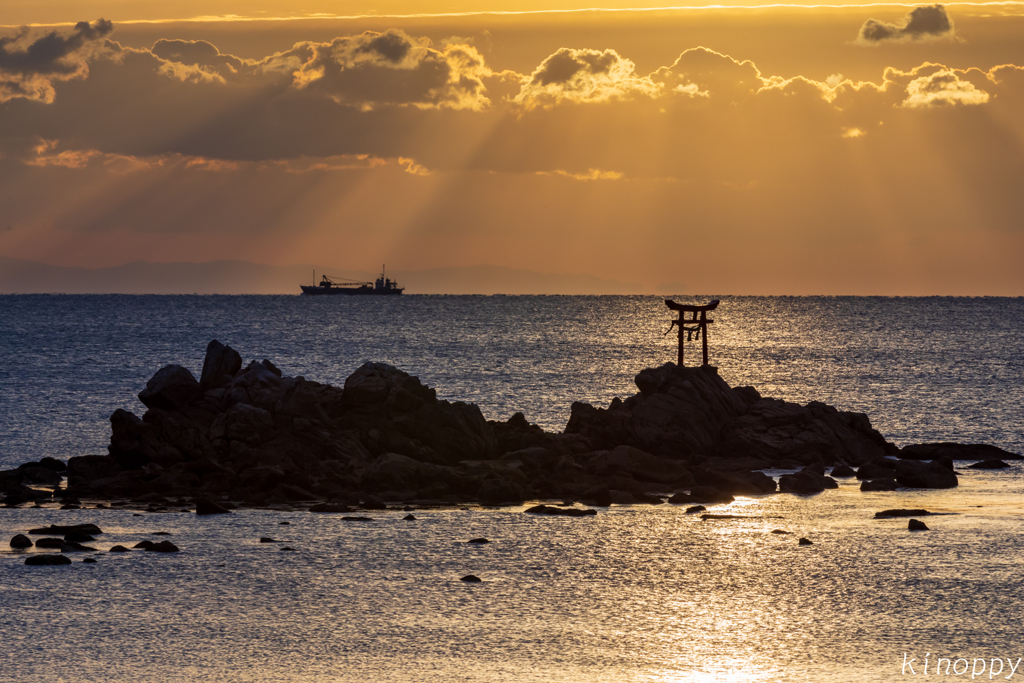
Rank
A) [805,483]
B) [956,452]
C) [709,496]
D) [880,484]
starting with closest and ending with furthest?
[709,496] → [805,483] → [880,484] → [956,452]

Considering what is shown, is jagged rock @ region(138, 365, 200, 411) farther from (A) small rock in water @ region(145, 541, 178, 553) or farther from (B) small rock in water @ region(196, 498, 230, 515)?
(A) small rock in water @ region(145, 541, 178, 553)

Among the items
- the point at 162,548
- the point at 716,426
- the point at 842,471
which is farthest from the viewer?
the point at 716,426

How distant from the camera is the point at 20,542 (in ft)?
105

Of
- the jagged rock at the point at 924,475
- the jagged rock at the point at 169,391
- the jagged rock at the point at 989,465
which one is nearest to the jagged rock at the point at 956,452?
the jagged rock at the point at 989,465

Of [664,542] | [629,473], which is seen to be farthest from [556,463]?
[664,542]

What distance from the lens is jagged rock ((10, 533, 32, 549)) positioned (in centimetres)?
3188

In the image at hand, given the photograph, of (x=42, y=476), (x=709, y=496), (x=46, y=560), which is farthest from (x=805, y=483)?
(x=42, y=476)

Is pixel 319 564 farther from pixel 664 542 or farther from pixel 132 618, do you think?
pixel 664 542

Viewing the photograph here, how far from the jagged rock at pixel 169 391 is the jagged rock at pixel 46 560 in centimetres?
1940

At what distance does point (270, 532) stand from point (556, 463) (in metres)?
15.2

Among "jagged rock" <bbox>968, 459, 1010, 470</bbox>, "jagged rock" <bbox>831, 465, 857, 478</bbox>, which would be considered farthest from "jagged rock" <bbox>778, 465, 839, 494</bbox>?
"jagged rock" <bbox>968, 459, 1010, 470</bbox>

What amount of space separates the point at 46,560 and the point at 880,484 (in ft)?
103

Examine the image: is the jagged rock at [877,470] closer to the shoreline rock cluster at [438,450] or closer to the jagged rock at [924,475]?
the shoreline rock cluster at [438,450]

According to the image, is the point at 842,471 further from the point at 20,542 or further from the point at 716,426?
the point at 20,542
